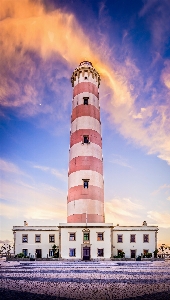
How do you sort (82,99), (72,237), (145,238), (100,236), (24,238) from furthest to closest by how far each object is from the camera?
(82,99), (24,238), (145,238), (100,236), (72,237)

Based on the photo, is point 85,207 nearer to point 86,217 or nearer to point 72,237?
point 86,217

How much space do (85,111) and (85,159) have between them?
655 centimetres

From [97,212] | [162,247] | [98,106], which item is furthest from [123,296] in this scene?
[162,247]

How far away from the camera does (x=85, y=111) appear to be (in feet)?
127

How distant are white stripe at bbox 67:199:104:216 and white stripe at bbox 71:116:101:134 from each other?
921 centimetres

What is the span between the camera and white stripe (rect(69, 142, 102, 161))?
36656 millimetres

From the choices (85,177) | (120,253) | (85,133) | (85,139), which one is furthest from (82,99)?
(120,253)

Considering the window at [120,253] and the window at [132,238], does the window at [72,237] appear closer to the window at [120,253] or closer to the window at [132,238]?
the window at [120,253]

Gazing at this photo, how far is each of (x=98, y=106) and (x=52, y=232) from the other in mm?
17668

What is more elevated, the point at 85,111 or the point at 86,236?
the point at 85,111

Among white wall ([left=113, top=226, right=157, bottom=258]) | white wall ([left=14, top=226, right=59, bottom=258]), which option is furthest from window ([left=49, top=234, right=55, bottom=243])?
white wall ([left=113, top=226, right=157, bottom=258])

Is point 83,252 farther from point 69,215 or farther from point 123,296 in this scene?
point 123,296

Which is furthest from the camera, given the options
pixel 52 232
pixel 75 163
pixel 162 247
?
pixel 162 247

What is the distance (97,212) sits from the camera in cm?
3494
